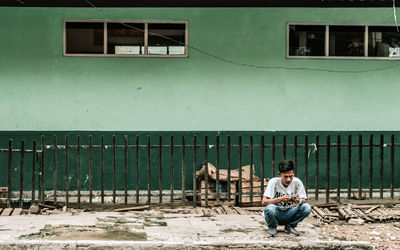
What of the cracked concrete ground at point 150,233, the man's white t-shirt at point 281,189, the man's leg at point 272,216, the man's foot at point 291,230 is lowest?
the cracked concrete ground at point 150,233

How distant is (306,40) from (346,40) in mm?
881

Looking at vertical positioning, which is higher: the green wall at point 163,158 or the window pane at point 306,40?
the window pane at point 306,40

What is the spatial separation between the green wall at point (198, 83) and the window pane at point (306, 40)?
8.5 inches

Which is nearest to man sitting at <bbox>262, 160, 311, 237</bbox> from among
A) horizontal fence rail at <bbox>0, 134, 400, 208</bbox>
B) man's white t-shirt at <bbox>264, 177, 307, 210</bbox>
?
man's white t-shirt at <bbox>264, 177, 307, 210</bbox>

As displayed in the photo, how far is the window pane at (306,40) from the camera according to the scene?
1220 cm

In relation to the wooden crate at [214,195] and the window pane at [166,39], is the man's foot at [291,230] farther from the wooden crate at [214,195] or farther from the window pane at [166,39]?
the window pane at [166,39]

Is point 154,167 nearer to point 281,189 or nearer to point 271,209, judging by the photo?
point 271,209

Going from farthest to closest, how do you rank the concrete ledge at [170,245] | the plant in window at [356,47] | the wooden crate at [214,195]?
1. the plant in window at [356,47]
2. the wooden crate at [214,195]
3. the concrete ledge at [170,245]

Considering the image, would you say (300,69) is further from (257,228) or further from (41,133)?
(41,133)

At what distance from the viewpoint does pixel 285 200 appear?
24.3 feet

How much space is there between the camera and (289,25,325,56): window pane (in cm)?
1220

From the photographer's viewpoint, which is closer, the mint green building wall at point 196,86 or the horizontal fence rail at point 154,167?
the horizontal fence rail at point 154,167

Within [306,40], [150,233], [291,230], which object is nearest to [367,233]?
[291,230]


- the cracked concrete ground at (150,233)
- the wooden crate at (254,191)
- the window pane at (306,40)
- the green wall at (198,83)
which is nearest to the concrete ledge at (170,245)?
the cracked concrete ground at (150,233)
